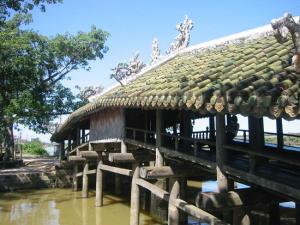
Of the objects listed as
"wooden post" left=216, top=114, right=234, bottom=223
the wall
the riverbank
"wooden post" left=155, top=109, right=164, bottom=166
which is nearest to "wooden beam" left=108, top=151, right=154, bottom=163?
the wall

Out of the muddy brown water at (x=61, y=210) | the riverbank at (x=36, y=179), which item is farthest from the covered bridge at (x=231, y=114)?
the riverbank at (x=36, y=179)

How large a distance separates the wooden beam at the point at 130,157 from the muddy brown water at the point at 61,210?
8.71 feet

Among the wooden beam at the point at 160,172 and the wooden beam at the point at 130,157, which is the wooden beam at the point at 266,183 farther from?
the wooden beam at the point at 130,157

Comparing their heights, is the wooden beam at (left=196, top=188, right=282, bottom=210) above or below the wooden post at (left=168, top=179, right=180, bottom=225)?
above

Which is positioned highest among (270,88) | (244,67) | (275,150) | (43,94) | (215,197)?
(43,94)

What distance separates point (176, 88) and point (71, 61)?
877 inches

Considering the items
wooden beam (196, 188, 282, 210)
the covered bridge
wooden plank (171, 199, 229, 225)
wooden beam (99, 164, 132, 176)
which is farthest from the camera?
wooden beam (99, 164, 132, 176)

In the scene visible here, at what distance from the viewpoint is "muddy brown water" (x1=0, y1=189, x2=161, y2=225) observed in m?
13.4

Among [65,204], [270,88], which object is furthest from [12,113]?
[270,88]

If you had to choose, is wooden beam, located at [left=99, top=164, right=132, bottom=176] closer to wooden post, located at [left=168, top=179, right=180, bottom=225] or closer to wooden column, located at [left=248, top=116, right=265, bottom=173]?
wooden post, located at [left=168, top=179, right=180, bottom=225]

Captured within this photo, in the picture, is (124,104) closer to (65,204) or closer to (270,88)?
(270,88)

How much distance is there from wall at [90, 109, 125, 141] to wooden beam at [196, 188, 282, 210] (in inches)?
214

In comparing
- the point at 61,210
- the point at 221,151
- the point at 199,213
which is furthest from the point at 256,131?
the point at 61,210

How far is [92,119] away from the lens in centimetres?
1480
